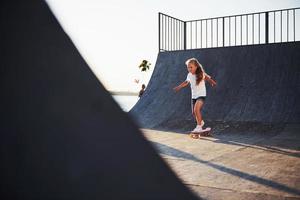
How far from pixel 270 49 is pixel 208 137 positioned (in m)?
4.68

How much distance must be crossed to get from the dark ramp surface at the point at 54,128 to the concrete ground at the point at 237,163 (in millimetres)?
283

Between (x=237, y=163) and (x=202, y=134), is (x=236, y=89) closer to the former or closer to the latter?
(x=202, y=134)

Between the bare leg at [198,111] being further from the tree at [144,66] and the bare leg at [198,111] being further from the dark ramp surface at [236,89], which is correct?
the tree at [144,66]

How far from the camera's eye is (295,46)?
925 centimetres

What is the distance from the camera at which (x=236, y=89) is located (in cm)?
878

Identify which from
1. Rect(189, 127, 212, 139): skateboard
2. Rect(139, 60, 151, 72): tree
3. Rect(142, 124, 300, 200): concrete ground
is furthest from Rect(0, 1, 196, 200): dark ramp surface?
Rect(139, 60, 151, 72): tree

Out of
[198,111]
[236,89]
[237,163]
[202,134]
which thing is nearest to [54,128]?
[237,163]

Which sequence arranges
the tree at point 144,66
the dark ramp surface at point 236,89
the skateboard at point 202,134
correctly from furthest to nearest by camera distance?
1. the tree at point 144,66
2. the dark ramp surface at point 236,89
3. the skateboard at point 202,134

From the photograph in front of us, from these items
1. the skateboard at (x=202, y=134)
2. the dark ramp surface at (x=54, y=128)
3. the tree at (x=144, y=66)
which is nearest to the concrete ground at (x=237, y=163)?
the skateboard at (x=202, y=134)

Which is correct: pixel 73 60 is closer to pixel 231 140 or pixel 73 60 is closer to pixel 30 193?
pixel 30 193

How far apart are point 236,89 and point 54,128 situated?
6.61 m

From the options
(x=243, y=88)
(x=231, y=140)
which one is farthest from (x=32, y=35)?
(x=243, y=88)

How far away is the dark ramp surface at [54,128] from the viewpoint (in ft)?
8.21

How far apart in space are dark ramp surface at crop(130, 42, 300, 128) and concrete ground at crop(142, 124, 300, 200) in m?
1.52
